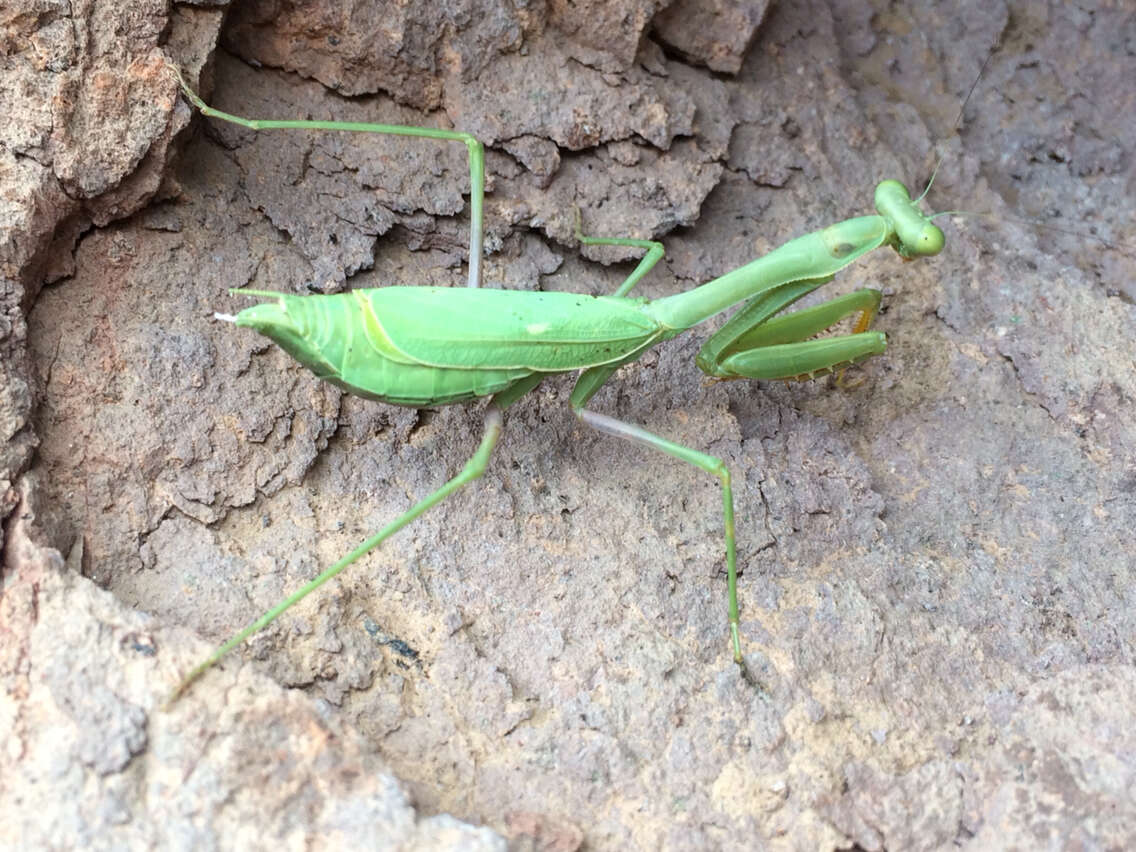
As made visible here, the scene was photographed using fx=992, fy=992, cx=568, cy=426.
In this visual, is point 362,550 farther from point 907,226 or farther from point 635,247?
point 907,226

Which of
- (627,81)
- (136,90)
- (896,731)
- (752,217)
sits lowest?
(896,731)

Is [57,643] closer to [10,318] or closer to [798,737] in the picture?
[10,318]

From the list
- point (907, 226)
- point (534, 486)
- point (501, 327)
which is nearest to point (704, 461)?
point (534, 486)

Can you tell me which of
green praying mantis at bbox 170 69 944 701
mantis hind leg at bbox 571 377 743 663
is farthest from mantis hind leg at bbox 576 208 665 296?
mantis hind leg at bbox 571 377 743 663

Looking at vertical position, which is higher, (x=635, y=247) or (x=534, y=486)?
(x=635, y=247)

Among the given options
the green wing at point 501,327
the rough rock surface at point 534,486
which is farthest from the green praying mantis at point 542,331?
the rough rock surface at point 534,486

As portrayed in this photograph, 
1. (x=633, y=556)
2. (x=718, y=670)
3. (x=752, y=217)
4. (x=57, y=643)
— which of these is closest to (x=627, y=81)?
(x=752, y=217)
